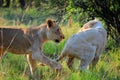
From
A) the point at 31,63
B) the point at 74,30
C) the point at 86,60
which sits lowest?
the point at 74,30

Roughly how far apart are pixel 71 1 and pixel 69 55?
7.01ft

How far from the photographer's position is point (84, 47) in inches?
259

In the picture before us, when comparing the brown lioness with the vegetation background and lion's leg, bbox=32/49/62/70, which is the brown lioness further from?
the vegetation background

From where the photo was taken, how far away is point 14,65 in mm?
6887

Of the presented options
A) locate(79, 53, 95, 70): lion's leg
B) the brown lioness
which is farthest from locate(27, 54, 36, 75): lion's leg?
locate(79, 53, 95, 70): lion's leg

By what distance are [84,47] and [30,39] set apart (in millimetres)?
831

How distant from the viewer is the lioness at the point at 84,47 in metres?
6.52

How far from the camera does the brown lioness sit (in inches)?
257

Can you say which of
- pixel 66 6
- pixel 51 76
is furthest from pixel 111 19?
pixel 51 76

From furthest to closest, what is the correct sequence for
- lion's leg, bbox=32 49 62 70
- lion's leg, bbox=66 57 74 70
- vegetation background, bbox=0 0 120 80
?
1. lion's leg, bbox=66 57 74 70
2. lion's leg, bbox=32 49 62 70
3. vegetation background, bbox=0 0 120 80

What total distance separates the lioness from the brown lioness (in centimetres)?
26

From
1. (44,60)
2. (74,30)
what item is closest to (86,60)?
(44,60)

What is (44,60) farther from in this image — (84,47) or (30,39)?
(84,47)

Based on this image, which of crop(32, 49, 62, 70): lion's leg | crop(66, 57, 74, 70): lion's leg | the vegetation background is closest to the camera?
the vegetation background
